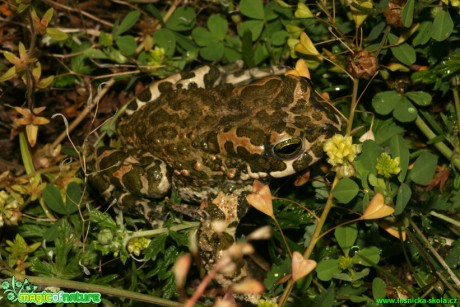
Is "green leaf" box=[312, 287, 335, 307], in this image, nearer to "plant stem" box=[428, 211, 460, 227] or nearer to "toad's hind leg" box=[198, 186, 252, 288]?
"toad's hind leg" box=[198, 186, 252, 288]

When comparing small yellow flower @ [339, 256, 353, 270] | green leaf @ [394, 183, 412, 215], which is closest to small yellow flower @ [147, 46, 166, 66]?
small yellow flower @ [339, 256, 353, 270]

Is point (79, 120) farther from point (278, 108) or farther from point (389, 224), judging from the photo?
point (389, 224)

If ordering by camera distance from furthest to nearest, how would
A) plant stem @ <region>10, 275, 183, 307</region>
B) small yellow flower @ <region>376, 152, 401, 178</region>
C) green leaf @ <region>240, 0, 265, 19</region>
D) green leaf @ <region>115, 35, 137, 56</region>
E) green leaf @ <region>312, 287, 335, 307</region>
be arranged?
green leaf @ <region>115, 35, 137, 56</region>
green leaf @ <region>240, 0, 265, 19</region>
green leaf @ <region>312, 287, 335, 307</region>
small yellow flower @ <region>376, 152, 401, 178</region>
plant stem @ <region>10, 275, 183, 307</region>

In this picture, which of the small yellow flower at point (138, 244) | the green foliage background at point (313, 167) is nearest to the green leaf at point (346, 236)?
the green foliage background at point (313, 167)

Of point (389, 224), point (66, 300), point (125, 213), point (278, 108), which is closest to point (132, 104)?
point (125, 213)

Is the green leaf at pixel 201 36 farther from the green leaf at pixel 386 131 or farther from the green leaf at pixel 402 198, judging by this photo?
the green leaf at pixel 402 198

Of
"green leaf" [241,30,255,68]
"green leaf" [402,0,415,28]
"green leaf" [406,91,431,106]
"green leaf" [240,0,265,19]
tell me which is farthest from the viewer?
"green leaf" [240,0,265,19]

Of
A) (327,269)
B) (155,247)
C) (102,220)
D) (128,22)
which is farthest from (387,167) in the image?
(128,22)
